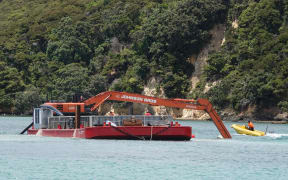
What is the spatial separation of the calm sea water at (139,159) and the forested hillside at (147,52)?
204ft

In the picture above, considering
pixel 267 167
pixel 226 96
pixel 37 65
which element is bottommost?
pixel 267 167

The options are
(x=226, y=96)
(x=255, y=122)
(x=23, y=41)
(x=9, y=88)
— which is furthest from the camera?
(x=23, y=41)

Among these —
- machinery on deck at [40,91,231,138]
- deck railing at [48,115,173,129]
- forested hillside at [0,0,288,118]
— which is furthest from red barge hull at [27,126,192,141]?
forested hillside at [0,0,288,118]

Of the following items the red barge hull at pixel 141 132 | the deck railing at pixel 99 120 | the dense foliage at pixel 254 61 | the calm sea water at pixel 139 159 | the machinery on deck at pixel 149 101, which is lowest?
the calm sea water at pixel 139 159

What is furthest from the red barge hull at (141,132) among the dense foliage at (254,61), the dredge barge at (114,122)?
the dense foliage at (254,61)

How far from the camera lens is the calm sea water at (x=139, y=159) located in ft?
123

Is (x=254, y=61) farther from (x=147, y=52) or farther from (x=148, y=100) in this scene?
(x=148, y=100)

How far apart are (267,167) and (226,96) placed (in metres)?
82.1

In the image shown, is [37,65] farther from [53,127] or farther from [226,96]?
[53,127]

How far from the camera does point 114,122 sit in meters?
59.3

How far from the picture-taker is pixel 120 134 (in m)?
56.4

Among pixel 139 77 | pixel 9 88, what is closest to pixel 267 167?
pixel 139 77

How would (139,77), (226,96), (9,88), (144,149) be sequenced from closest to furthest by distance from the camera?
(144,149)
(226,96)
(139,77)
(9,88)

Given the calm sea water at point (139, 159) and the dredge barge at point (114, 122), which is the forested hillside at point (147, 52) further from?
the calm sea water at point (139, 159)
